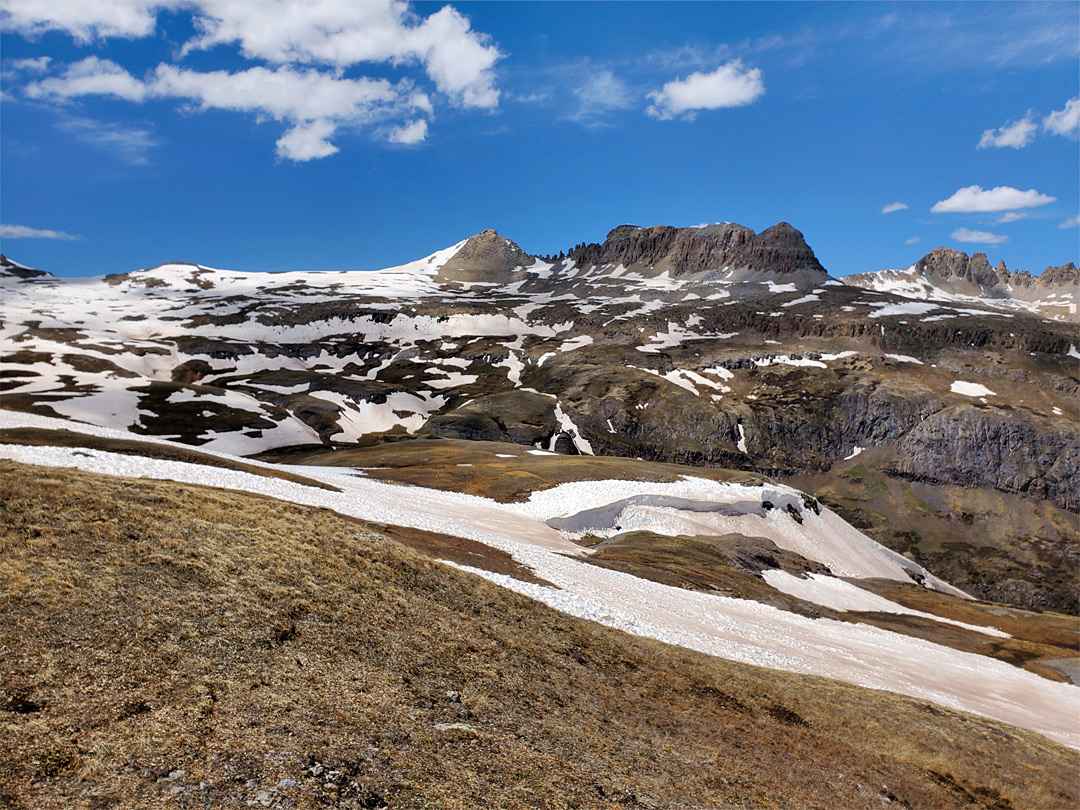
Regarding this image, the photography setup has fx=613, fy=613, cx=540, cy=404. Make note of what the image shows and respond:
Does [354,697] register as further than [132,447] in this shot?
No

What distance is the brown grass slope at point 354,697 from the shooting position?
1202 centimetres

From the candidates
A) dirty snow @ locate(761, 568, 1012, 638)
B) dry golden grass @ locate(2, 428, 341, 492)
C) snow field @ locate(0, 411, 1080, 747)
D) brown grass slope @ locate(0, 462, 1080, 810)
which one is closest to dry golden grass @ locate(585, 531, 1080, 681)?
dirty snow @ locate(761, 568, 1012, 638)

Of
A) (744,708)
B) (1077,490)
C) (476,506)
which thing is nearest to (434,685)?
(744,708)

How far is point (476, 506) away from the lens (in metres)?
64.1

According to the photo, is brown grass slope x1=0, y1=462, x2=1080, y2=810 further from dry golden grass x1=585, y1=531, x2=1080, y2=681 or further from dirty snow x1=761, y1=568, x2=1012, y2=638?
dirty snow x1=761, y1=568, x2=1012, y2=638

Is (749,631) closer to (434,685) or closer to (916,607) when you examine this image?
(434,685)

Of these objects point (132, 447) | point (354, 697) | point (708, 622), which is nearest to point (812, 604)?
point (708, 622)

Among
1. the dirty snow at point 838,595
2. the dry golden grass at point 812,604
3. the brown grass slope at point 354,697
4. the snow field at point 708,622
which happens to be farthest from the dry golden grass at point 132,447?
the dirty snow at point 838,595

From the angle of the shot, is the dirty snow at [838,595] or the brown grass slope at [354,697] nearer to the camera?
the brown grass slope at [354,697]

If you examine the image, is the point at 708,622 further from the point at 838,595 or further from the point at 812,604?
the point at 838,595

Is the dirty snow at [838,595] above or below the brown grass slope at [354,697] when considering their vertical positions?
below

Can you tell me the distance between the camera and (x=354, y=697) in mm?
15344

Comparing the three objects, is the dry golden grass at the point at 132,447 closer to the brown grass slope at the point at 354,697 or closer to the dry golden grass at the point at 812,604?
the brown grass slope at the point at 354,697

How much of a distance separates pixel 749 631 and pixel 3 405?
145121 mm
